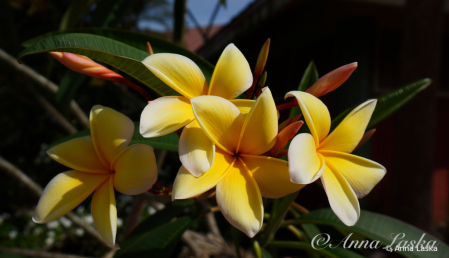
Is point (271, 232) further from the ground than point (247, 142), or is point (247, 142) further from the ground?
point (247, 142)

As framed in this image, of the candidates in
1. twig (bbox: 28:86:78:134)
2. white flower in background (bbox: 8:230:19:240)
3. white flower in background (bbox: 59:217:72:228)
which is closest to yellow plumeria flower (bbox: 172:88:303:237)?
twig (bbox: 28:86:78:134)

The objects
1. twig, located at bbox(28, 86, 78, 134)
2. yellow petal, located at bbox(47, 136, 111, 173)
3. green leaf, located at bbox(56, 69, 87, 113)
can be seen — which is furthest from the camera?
twig, located at bbox(28, 86, 78, 134)

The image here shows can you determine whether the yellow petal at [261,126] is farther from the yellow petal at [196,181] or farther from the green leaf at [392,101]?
the green leaf at [392,101]

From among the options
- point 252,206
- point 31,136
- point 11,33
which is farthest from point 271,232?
point 31,136

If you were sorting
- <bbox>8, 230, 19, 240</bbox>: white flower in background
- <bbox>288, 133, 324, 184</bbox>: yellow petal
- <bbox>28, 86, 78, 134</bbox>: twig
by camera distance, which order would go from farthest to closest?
1. <bbox>8, 230, 19, 240</bbox>: white flower in background
2. <bbox>28, 86, 78, 134</bbox>: twig
3. <bbox>288, 133, 324, 184</bbox>: yellow petal

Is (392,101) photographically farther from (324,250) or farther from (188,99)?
(188,99)

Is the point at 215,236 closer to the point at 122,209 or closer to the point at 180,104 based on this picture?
the point at 180,104

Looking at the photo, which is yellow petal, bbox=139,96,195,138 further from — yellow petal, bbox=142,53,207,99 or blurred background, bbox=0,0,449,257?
blurred background, bbox=0,0,449,257
